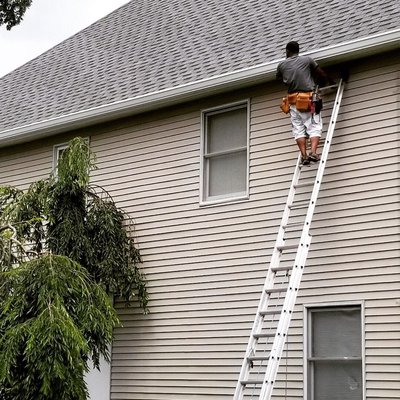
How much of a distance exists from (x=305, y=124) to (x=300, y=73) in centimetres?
59

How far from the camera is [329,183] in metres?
11.7

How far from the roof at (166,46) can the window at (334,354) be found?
10.6ft

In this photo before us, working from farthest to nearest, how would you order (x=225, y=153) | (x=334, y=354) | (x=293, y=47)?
(x=225, y=153) → (x=293, y=47) → (x=334, y=354)

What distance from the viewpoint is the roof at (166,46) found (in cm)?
A: 1284

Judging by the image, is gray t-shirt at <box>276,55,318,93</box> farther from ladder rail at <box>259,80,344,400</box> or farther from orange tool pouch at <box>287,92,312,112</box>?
ladder rail at <box>259,80,344,400</box>

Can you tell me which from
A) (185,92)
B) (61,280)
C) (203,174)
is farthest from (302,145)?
(61,280)

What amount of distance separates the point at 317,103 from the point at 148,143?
135 inches

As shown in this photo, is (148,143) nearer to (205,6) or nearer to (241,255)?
(241,255)

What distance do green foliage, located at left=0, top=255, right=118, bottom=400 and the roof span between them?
3.49 metres

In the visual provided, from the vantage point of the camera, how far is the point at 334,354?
443 inches

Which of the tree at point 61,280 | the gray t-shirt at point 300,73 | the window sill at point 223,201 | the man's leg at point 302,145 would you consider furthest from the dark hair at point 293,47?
the tree at point 61,280

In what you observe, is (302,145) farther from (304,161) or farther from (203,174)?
(203,174)

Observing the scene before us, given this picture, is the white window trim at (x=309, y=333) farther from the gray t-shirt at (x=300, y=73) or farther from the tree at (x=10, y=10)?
the tree at (x=10, y=10)

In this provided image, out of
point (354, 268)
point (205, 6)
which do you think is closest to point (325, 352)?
point (354, 268)
